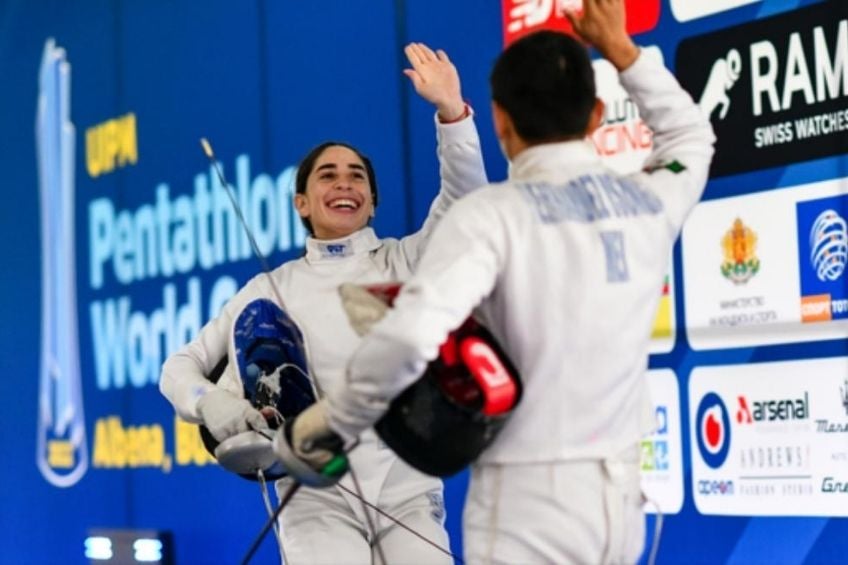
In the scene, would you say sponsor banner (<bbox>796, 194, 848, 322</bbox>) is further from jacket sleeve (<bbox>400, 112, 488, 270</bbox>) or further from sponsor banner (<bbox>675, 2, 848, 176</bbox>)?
jacket sleeve (<bbox>400, 112, 488, 270</bbox>)

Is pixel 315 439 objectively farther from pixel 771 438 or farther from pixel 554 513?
pixel 771 438

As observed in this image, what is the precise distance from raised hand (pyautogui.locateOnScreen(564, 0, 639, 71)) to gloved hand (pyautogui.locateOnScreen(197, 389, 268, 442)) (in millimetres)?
954

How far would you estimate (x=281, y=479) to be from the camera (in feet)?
9.66

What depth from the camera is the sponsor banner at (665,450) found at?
3674 mm

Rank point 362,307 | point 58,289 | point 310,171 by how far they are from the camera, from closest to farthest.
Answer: point 362,307, point 310,171, point 58,289

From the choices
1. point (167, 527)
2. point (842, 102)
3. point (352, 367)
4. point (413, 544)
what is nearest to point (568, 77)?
point (352, 367)

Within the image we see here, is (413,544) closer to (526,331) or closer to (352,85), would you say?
(526,331)

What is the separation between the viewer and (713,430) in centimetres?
357

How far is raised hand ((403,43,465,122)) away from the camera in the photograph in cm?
253

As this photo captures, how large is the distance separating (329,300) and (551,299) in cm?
102

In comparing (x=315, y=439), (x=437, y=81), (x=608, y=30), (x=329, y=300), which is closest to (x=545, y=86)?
(x=608, y=30)

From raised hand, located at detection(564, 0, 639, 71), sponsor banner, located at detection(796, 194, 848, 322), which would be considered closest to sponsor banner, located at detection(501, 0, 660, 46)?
sponsor banner, located at detection(796, 194, 848, 322)

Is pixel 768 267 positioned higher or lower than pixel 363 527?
higher

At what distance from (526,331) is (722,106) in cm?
180
